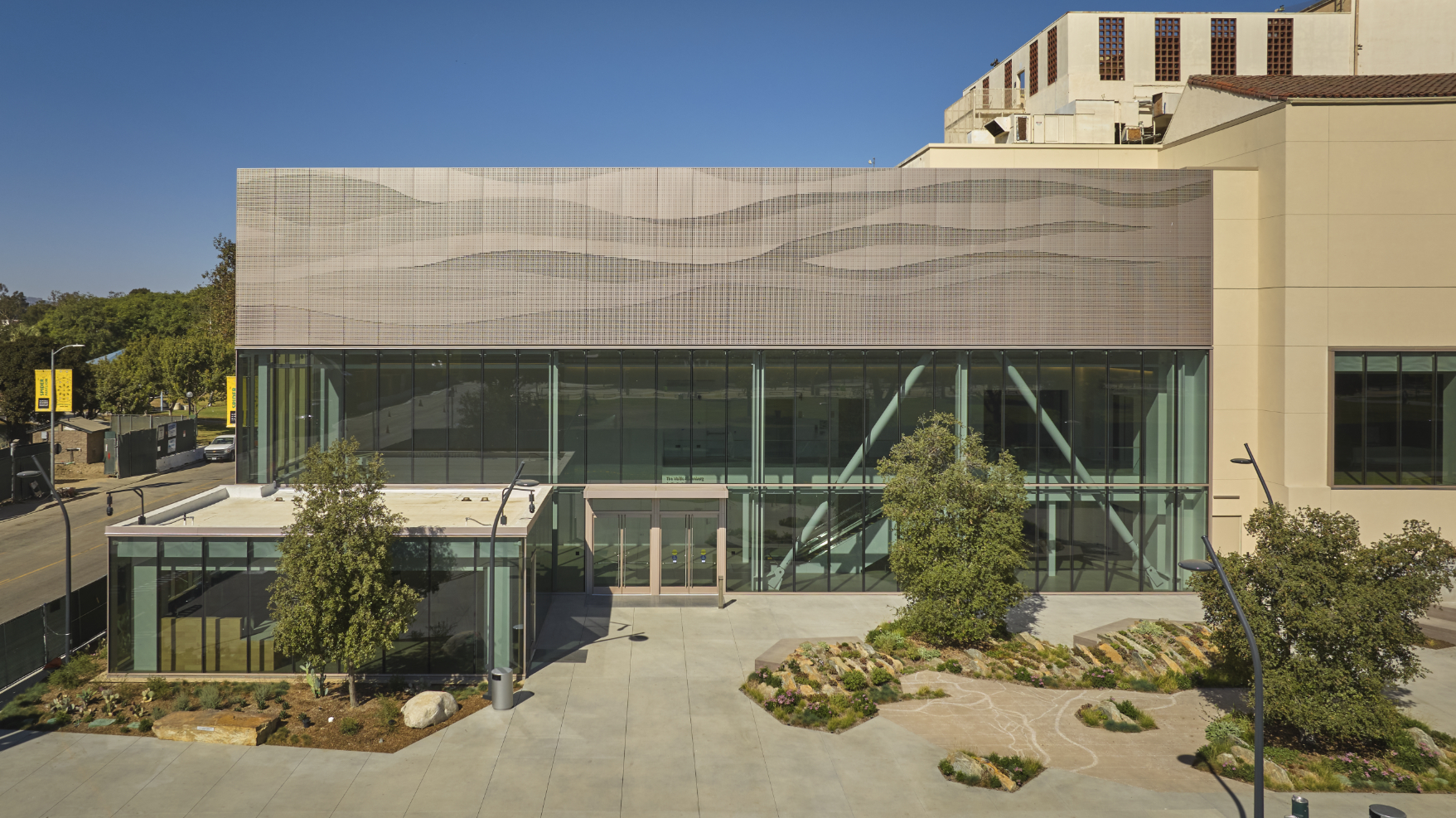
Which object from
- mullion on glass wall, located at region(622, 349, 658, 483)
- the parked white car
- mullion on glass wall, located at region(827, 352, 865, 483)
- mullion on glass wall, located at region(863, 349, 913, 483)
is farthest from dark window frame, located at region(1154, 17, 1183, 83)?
the parked white car

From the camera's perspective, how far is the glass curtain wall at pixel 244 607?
2089 centimetres

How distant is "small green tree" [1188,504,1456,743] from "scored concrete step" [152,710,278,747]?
1924 cm

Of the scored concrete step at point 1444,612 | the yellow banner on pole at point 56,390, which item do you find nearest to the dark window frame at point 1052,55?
the scored concrete step at point 1444,612

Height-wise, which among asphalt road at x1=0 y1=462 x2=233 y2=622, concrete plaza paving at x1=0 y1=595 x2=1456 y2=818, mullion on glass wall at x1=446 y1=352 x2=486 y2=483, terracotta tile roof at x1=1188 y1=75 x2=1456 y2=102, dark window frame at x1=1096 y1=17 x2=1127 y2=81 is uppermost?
dark window frame at x1=1096 y1=17 x2=1127 y2=81

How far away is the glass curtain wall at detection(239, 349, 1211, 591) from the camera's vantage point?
2866 cm

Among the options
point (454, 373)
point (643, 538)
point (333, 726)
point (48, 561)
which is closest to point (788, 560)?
point (643, 538)

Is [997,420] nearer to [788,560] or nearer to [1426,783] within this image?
[788,560]

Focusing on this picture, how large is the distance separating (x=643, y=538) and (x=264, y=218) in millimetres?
15486

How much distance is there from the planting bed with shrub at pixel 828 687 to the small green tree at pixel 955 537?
6.70ft

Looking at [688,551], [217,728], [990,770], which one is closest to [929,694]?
[990,770]

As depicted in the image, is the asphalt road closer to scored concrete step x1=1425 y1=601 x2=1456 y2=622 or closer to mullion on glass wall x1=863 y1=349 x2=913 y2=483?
mullion on glass wall x1=863 y1=349 x2=913 y2=483

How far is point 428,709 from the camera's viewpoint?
1844 centimetres

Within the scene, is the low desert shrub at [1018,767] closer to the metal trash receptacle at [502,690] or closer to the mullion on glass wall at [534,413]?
the metal trash receptacle at [502,690]

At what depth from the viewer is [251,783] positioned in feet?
52.1
